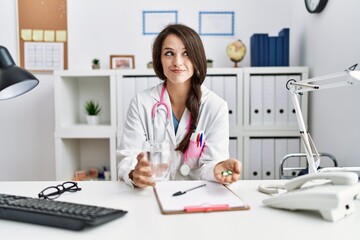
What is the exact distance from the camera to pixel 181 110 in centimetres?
157

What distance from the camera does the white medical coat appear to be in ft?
4.69

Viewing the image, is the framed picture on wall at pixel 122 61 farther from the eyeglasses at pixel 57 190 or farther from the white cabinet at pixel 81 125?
the eyeglasses at pixel 57 190

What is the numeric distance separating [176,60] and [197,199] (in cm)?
72

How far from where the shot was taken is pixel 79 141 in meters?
2.67

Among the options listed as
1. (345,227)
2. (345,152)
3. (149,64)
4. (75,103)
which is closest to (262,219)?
(345,227)

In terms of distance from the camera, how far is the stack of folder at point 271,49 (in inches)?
91.9

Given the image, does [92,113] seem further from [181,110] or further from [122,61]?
[181,110]

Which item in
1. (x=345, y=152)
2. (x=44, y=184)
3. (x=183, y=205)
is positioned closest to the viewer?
(x=183, y=205)

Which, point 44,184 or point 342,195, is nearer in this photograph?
point 342,195

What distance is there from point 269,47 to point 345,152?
925 millimetres

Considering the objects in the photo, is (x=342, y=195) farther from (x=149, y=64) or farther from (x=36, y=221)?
(x=149, y=64)

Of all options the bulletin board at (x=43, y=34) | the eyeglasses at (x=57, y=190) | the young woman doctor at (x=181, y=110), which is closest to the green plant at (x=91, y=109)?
the bulletin board at (x=43, y=34)

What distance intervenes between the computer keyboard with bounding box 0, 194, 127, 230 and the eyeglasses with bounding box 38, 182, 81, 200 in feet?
0.49

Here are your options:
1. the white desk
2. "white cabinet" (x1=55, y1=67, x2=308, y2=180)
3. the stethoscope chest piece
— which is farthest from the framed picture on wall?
the white desk
